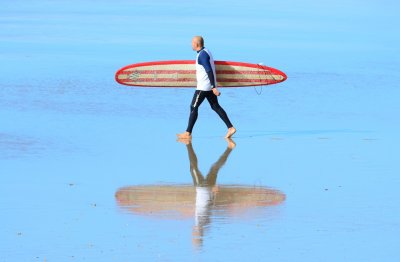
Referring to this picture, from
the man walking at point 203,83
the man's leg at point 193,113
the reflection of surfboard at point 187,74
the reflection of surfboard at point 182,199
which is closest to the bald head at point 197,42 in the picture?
the man walking at point 203,83

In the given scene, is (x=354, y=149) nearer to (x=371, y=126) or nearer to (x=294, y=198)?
(x=371, y=126)

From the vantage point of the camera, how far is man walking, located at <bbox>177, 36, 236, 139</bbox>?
15656 millimetres

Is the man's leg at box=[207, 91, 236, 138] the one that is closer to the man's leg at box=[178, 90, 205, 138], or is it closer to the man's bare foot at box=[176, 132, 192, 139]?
the man's leg at box=[178, 90, 205, 138]

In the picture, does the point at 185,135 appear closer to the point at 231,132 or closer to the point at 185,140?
the point at 185,140

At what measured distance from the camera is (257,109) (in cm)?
1922

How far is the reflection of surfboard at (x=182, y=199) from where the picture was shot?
10742mm

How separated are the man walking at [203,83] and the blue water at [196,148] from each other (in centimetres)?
27

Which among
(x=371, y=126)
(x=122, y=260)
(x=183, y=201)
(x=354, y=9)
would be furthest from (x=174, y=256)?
(x=354, y=9)

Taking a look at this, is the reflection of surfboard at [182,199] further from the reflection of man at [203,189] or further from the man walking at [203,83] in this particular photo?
the man walking at [203,83]

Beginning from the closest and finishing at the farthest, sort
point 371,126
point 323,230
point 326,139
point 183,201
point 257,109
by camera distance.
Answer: point 323,230 → point 183,201 → point 326,139 → point 371,126 → point 257,109

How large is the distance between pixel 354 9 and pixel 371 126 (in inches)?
1168

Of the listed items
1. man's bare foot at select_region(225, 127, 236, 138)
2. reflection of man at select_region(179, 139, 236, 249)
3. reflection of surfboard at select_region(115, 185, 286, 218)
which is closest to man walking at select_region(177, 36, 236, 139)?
man's bare foot at select_region(225, 127, 236, 138)

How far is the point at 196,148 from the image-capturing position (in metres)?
14.9

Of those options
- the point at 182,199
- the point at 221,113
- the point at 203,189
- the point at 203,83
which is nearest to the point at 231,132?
the point at 221,113
